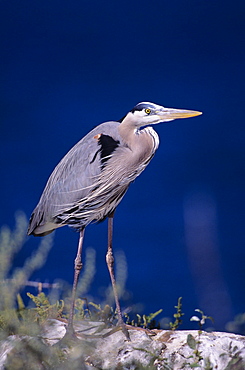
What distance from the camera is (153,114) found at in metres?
1.96

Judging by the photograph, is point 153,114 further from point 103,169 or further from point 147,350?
point 147,350

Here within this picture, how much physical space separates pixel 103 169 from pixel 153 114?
0.99ft

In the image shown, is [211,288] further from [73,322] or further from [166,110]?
[73,322]

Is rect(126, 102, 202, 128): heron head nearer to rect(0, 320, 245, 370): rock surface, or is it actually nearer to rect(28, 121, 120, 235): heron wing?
rect(28, 121, 120, 235): heron wing

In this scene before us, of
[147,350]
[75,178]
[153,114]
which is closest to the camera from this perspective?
[147,350]

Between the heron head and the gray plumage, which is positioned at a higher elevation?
the heron head

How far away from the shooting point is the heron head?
1.96 m

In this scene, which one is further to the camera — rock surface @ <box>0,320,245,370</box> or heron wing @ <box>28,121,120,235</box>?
heron wing @ <box>28,121,120,235</box>

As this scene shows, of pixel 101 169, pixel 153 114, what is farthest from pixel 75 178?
pixel 153 114

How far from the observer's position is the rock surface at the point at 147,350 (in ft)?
5.33

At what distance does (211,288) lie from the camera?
2.99ft

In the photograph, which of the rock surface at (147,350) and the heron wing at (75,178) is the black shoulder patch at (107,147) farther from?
the rock surface at (147,350)

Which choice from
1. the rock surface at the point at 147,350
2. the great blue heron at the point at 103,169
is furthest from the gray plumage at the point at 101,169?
the rock surface at the point at 147,350

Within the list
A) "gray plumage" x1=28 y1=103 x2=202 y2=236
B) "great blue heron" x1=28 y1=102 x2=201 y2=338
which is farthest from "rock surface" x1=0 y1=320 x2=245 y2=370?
"gray plumage" x1=28 y1=103 x2=202 y2=236
